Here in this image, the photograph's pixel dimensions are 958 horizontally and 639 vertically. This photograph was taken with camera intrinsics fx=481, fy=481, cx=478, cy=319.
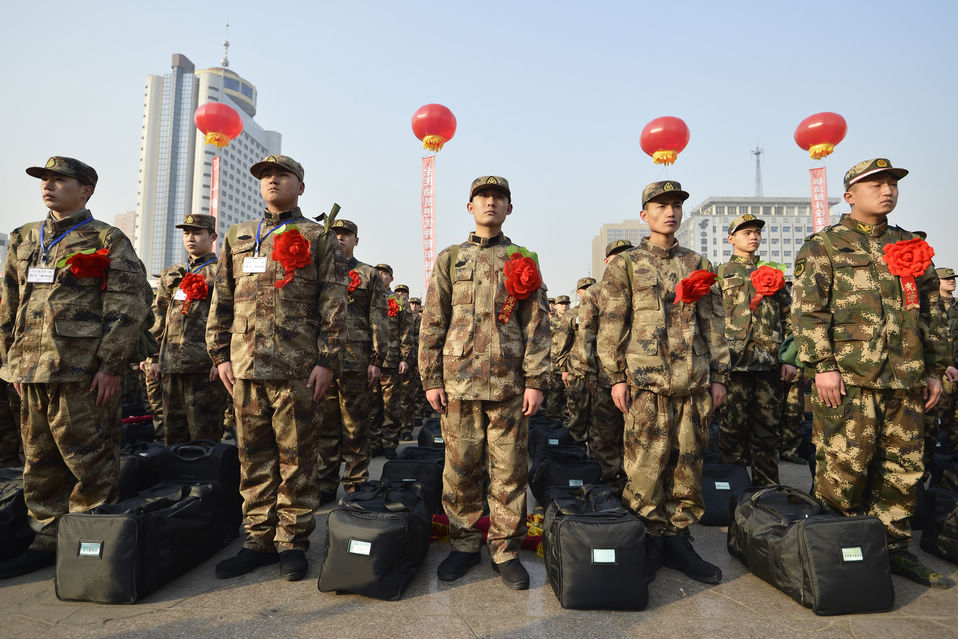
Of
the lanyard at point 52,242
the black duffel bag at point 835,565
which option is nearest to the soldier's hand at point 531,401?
the black duffel bag at point 835,565

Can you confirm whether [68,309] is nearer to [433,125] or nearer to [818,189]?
[433,125]

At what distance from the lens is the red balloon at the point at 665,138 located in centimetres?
1082

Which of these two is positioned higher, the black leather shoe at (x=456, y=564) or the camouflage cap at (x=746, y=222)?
the camouflage cap at (x=746, y=222)

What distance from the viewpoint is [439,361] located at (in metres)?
3.14

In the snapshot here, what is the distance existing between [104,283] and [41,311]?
380 millimetres

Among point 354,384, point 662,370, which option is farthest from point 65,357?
point 662,370

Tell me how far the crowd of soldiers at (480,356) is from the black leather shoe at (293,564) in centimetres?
1

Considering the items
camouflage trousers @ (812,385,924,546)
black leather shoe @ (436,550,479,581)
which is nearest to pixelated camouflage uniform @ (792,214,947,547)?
camouflage trousers @ (812,385,924,546)

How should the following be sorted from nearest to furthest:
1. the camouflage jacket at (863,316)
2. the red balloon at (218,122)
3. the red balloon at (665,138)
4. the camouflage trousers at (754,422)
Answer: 1. the camouflage jacket at (863,316)
2. the camouflage trousers at (754,422)
3. the red balloon at (665,138)
4. the red balloon at (218,122)

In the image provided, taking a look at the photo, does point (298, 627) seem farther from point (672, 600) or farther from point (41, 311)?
point (41, 311)

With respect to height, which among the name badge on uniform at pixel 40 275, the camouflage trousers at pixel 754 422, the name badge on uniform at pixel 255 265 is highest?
the name badge on uniform at pixel 255 265

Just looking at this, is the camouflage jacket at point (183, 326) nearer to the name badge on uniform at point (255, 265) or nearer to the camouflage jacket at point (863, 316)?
the name badge on uniform at point (255, 265)

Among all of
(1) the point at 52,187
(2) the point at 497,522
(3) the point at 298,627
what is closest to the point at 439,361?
(2) the point at 497,522

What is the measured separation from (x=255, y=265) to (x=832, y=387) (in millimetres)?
3650
